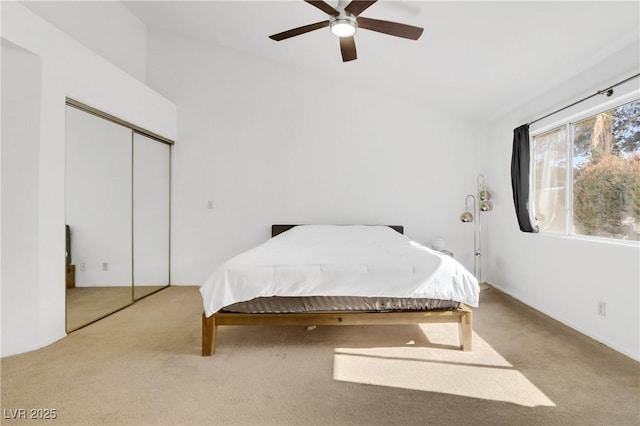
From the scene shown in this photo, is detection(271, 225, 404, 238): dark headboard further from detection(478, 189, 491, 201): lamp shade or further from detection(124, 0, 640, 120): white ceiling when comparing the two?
detection(124, 0, 640, 120): white ceiling

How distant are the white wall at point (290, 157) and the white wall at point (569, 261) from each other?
520 millimetres

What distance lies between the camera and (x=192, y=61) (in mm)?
4156

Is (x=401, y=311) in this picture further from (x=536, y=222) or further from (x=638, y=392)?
(x=536, y=222)

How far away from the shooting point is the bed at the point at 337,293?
2.18 meters

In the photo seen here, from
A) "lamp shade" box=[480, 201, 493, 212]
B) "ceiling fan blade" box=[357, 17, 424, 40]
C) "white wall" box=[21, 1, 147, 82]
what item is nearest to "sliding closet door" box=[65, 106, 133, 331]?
"white wall" box=[21, 1, 147, 82]

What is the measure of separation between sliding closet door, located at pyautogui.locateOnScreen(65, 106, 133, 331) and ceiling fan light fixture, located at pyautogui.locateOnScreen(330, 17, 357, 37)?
219 cm

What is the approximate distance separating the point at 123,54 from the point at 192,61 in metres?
0.77

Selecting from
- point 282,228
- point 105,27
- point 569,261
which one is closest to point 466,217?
point 569,261

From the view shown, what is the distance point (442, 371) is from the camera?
1.99m

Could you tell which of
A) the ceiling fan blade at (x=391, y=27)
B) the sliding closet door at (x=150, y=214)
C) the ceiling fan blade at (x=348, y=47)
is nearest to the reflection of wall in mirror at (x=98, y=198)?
the sliding closet door at (x=150, y=214)

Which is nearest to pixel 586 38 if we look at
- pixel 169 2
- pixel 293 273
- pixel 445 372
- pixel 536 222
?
pixel 536 222

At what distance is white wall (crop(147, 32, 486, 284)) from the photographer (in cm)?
416

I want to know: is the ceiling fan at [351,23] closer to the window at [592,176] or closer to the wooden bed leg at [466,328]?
the window at [592,176]

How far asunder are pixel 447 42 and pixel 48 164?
3.20 meters
